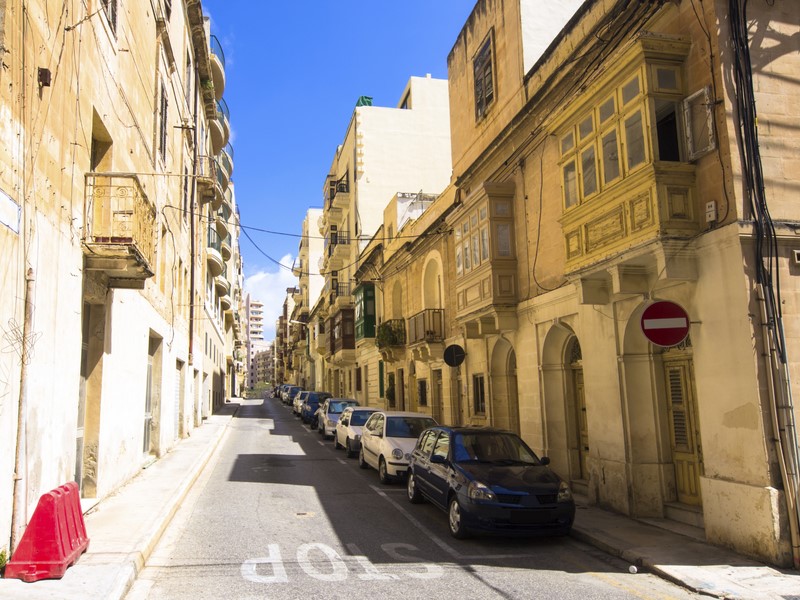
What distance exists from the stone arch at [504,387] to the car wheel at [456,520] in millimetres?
6845

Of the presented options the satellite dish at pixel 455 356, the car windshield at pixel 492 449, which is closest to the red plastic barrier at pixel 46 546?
the car windshield at pixel 492 449

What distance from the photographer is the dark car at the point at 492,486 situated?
327 inches

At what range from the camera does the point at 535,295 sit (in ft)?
45.7

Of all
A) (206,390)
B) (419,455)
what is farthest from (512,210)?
(206,390)

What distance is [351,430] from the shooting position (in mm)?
18984

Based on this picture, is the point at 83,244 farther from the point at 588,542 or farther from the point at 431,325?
the point at 431,325

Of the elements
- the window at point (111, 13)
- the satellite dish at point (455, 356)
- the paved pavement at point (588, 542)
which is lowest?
the paved pavement at point (588, 542)

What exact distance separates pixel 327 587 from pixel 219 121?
30.5 m

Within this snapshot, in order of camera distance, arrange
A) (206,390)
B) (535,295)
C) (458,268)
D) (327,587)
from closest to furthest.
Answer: (327,587), (535,295), (458,268), (206,390)

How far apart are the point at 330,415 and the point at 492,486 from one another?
17.1 metres

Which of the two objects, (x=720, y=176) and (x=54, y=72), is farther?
(x=720, y=176)

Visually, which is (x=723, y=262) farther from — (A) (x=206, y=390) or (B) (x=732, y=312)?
(A) (x=206, y=390)

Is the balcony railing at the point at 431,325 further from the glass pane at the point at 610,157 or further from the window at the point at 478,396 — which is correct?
the glass pane at the point at 610,157

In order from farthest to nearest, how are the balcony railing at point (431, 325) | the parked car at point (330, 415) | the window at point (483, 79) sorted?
the parked car at point (330, 415) < the balcony railing at point (431, 325) < the window at point (483, 79)
